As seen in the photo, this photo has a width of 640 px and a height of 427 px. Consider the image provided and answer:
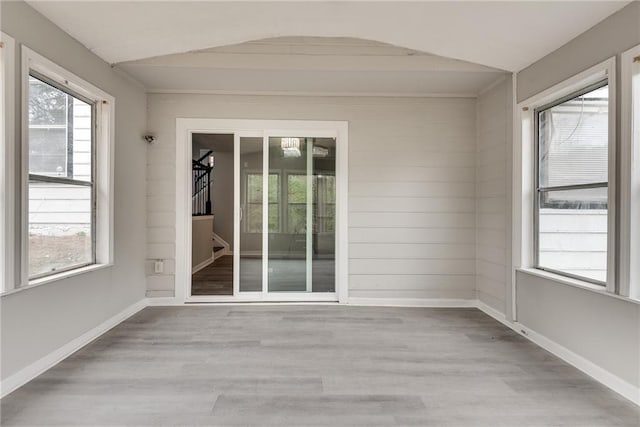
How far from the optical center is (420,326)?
3.38 metres

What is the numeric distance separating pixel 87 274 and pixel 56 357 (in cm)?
69

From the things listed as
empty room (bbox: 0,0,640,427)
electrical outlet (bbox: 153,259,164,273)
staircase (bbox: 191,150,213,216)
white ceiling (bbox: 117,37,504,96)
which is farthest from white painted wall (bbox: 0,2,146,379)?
staircase (bbox: 191,150,213,216)

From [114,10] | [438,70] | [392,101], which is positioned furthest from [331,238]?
[114,10]

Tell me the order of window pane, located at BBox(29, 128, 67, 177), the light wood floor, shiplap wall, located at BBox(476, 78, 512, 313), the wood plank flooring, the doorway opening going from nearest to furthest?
the light wood floor → window pane, located at BBox(29, 128, 67, 177) → shiplap wall, located at BBox(476, 78, 512, 313) → the wood plank flooring → the doorway opening

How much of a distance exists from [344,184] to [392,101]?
117 centimetres

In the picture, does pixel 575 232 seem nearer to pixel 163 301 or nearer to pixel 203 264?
pixel 163 301

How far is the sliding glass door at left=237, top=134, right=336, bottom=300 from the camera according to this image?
4188 millimetres

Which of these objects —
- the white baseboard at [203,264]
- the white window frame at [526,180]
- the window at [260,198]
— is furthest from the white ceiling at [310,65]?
the white baseboard at [203,264]

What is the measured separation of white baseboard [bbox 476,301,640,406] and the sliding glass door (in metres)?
2.09

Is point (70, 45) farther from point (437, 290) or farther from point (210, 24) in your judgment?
point (437, 290)

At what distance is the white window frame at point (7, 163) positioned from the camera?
210 cm

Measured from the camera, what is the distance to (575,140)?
276 centimetres

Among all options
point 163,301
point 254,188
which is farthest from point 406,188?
point 163,301

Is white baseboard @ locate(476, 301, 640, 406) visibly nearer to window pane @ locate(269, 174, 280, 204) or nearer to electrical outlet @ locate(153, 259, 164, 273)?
window pane @ locate(269, 174, 280, 204)
